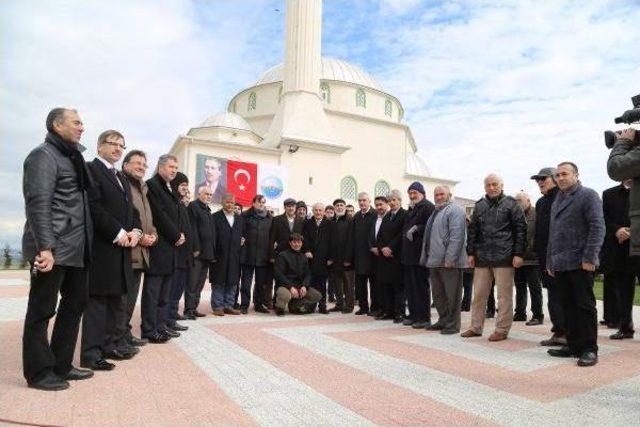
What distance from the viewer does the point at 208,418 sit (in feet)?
9.82

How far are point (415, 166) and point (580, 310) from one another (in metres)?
41.2

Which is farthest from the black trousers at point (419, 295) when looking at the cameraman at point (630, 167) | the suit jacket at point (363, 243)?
the cameraman at point (630, 167)

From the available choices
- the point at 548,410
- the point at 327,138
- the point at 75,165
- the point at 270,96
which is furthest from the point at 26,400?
the point at 270,96

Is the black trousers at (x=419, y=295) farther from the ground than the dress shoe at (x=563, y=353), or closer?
farther from the ground

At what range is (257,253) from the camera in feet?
28.5

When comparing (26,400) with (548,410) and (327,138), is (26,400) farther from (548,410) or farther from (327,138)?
(327,138)

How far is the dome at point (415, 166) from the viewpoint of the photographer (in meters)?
44.5

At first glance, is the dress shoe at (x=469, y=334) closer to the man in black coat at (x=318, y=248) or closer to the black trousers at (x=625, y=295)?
the black trousers at (x=625, y=295)

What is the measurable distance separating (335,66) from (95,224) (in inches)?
1610

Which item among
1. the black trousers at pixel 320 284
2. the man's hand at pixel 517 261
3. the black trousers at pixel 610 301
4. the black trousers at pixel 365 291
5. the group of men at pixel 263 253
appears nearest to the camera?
the group of men at pixel 263 253

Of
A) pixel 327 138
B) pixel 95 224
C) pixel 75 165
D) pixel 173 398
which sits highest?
pixel 327 138

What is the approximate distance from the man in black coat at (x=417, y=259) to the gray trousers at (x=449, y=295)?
340 millimetres

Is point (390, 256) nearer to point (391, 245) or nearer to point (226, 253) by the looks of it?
point (391, 245)

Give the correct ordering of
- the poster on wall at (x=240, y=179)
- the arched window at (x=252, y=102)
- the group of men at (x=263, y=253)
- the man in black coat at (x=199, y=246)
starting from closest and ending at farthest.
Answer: the group of men at (x=263, y=253) < the man in black coat at (x=199, y=246) < the poster on wall at (x=240, y=179) < the arched window at (x=252, y=102)
